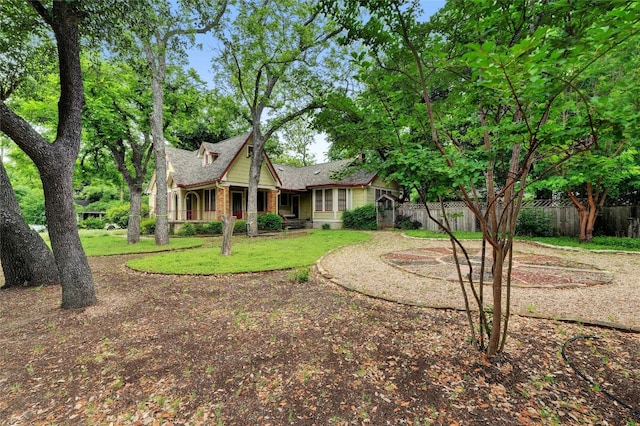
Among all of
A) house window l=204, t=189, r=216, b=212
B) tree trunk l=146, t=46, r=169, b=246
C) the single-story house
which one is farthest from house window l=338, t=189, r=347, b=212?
tree trunk l=146, t=46, r=169, b=246

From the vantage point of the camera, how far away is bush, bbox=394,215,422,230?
17.6m

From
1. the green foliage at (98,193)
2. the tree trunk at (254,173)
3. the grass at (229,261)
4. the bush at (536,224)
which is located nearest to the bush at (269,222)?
the tree trunk at (254,173)

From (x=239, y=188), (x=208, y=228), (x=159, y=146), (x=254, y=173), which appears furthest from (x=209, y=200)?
(x=159, y=146)

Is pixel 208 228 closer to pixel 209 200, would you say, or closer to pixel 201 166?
pixel 209 200

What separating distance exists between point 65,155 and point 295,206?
18.9 meters

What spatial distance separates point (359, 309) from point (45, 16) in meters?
6.20

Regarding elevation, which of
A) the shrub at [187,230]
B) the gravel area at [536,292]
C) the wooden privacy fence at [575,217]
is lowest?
the gravel area at [536,292]

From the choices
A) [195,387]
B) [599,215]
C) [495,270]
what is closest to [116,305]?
[195,387]

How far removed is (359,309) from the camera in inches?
163

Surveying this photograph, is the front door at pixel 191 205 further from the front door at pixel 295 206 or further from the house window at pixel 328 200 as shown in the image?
the house window at pixel 328 200

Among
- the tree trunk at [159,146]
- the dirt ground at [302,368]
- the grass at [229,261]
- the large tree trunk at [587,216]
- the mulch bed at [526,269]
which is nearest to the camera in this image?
the dirt ground at [302,368]

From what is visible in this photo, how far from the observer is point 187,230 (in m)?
15.9

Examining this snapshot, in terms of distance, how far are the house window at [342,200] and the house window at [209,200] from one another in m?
8.56

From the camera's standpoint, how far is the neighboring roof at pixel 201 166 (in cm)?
1745
